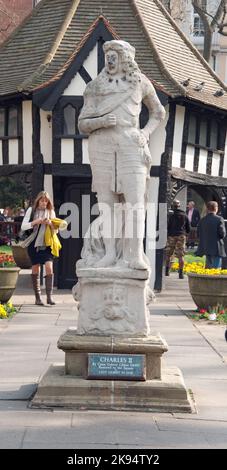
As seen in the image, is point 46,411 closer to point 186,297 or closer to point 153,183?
point 186,297

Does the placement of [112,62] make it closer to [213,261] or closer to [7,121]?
[213,261]

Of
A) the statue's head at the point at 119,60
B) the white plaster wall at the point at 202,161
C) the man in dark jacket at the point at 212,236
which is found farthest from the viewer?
the white plaster wall at the point at 202,161

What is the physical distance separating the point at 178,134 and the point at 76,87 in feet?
8.96

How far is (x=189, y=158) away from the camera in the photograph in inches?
745

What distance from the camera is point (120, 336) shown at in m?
7.22

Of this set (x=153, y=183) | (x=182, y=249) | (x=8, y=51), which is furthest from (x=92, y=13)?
(x=182, y=249)

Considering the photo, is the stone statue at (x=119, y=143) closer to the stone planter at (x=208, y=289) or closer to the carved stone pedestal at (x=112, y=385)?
the carved stone pedestal at (x=112, y=385)

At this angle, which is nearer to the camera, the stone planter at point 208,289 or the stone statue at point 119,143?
the stone statue at point 119,143

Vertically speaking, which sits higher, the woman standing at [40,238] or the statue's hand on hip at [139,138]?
the statue's hand on hip at [139,138]

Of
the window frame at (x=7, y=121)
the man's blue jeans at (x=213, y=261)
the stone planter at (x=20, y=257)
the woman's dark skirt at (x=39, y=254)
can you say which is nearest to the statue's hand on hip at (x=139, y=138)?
the woman's dark skirt at (x=39, y=254)

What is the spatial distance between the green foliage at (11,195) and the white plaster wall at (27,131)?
18.9 metres

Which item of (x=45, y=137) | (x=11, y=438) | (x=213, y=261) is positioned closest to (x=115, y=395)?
(x=11, y=438)

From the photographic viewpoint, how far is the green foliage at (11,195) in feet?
123

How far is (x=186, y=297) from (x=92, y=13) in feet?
24.4
